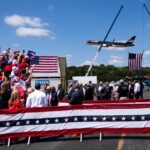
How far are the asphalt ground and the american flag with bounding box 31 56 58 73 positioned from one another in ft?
73.5

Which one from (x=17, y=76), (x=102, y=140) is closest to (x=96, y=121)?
(x=102, y=140)

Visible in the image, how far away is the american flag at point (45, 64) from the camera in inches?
1365

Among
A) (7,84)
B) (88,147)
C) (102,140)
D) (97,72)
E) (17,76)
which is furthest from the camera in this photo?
(97,72)

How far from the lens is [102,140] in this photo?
1158cm

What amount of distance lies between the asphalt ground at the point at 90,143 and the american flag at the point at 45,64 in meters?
22.4

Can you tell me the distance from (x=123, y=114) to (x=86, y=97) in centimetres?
911

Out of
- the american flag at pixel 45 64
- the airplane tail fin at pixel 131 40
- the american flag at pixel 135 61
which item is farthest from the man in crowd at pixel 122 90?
the airplane tail fin at pixel 131 40

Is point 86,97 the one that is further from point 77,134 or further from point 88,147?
point 88,147

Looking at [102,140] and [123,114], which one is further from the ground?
[123,114]

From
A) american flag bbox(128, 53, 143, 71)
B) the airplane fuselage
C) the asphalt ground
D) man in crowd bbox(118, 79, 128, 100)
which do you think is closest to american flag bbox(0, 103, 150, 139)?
the asphalt ground

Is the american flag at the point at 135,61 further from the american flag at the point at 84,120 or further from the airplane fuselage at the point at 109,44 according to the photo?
the airplane fuselage at the point at 109,44

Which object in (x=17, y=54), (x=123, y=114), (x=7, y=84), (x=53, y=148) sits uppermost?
(x=17, y=54)

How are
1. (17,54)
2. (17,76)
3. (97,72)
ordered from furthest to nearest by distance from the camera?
(97,72)
(17,54)
(17,76)

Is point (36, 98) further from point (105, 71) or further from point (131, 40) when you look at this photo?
point (105, 71)
